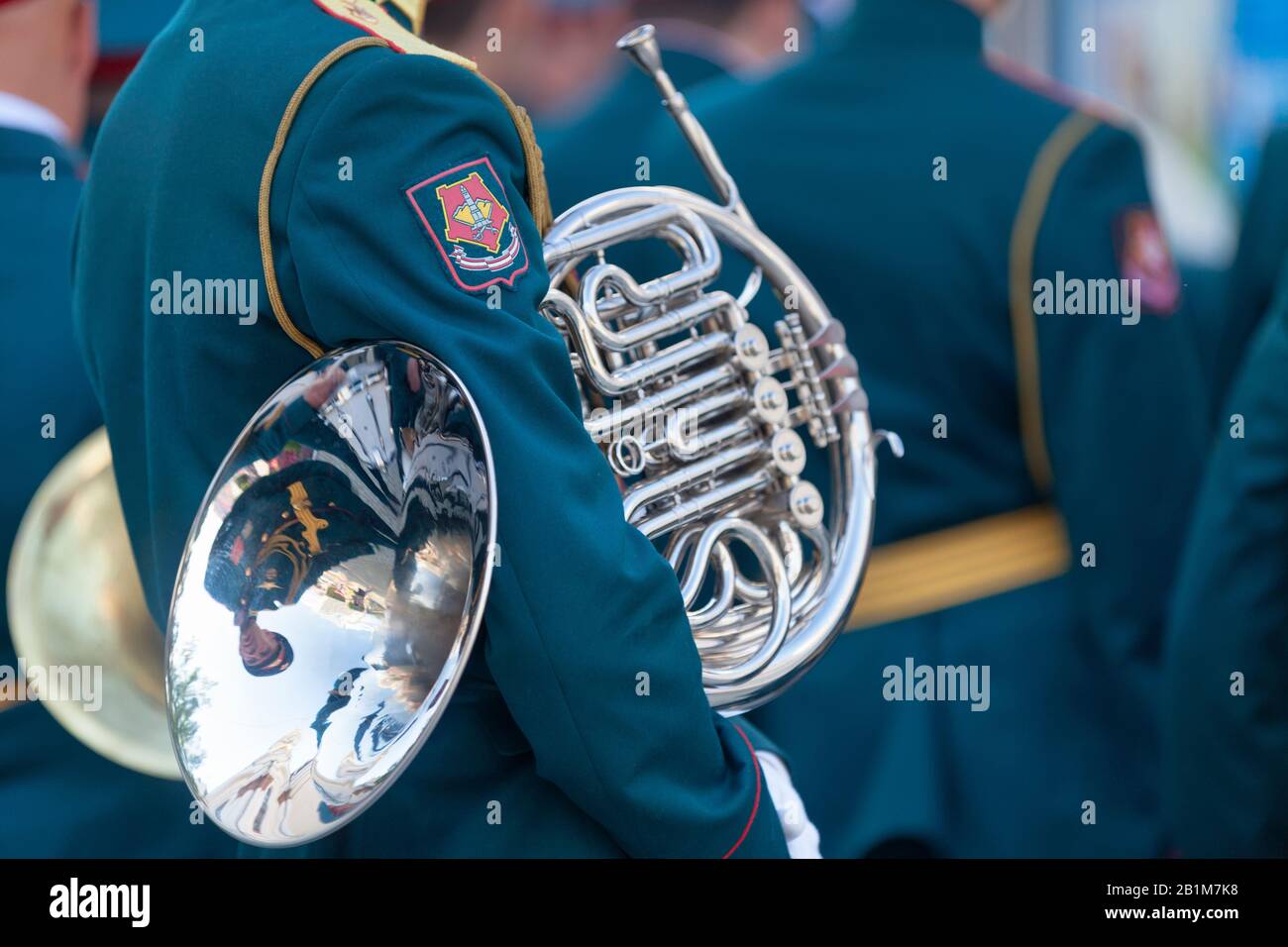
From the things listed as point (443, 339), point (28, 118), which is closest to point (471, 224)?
point (443, 339)

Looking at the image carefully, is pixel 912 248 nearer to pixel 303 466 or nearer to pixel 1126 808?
pixel 1126 808


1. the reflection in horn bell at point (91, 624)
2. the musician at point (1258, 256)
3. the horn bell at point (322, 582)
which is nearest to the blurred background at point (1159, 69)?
the musician at point (1258, 256)

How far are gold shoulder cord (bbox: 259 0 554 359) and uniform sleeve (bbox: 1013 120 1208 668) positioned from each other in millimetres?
1351

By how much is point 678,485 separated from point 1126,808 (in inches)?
56.4

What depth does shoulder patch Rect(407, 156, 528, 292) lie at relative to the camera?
1618 mm

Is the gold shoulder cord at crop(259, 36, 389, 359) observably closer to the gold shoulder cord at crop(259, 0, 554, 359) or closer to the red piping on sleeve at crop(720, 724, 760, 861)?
the gold shoulder cord at crop(259, 0, 554, 359)


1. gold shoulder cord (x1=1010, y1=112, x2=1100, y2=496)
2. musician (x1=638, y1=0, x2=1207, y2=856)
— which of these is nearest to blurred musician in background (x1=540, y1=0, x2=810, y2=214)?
musician (x1=638, y1=0, x2=1207, y2=856)

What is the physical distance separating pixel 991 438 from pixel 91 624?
152 cm

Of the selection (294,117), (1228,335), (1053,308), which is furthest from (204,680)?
(1228,335)

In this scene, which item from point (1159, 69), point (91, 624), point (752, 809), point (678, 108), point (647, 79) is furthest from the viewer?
point (1159, 69)

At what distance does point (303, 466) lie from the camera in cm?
165

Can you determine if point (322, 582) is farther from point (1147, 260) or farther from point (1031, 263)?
point (1147, 260)

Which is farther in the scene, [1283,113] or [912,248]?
[1283,113]

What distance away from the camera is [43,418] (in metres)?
2.51
